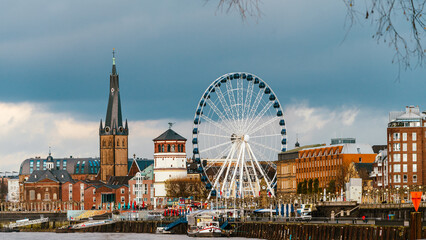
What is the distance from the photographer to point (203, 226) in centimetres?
12400

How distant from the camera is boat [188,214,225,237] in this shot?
122 m

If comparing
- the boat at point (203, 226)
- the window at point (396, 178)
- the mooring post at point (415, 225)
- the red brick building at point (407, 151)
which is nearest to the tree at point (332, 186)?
the red brick building at point (407, 151)

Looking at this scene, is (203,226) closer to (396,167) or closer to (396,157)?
(396,157)

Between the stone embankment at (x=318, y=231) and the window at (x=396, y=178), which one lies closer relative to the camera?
the stone embankment at (x=318, y=231)

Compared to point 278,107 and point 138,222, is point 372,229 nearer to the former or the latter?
point 278,107

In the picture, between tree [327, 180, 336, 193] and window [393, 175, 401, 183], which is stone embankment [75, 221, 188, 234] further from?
tree [327, 180, 336, 193]

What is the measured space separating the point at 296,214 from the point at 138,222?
143 ft

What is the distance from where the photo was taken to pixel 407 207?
109 m

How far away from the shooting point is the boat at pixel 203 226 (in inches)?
4796

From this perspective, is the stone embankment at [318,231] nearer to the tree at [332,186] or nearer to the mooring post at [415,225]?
the mooring post at [415,225]

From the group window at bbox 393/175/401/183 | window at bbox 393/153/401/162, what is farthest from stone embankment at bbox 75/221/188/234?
window at bbox 393/153/401/162

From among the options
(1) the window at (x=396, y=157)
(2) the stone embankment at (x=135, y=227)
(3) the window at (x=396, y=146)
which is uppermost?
(3) the window at (x=396, y=146)

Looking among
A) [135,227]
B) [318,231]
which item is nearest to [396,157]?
[135,227]

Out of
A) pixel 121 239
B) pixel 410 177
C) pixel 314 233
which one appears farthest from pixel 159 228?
pixel 314 233
